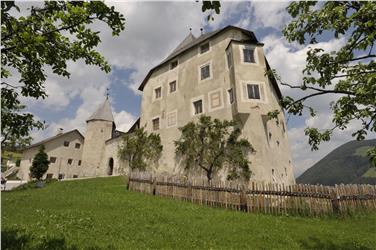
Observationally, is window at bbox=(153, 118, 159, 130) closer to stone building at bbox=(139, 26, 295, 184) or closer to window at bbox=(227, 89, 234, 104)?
stone building at bbox=(139, 26, 295, 184)

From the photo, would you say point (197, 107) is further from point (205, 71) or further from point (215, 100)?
point (205, 71)

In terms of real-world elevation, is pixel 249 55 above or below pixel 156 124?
above

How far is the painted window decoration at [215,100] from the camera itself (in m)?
24.5

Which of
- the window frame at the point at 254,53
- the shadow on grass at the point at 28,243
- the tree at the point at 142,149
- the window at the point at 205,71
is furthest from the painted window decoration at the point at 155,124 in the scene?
the shadow on grass at the point at 28,243

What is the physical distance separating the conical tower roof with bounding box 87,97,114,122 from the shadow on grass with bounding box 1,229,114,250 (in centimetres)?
3897

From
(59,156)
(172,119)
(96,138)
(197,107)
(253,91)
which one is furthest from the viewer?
(59,156)

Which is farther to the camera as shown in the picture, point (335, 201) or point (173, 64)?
A: point (173, 64)

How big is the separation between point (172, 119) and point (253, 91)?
10944 millimetres

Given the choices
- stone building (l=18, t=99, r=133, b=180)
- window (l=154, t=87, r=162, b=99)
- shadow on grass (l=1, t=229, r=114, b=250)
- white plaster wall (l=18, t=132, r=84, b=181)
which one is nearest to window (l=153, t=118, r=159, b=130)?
window (l=154, t=87, r=162, b=99)

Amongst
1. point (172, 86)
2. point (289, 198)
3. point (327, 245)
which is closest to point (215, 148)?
point (289, 198)

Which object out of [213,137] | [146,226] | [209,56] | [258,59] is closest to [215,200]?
[146,226]

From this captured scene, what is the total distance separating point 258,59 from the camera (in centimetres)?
2397

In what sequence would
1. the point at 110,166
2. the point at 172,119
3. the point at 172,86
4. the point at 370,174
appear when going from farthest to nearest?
the point at 370,174, the point at 110,166, the point at 172,86, the point at 172,119

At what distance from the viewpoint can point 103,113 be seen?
145 feet
